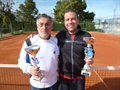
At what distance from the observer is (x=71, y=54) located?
2395mm

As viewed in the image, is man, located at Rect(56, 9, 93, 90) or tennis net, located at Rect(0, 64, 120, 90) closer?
man, located at Rect(56, 9, 93, 90)

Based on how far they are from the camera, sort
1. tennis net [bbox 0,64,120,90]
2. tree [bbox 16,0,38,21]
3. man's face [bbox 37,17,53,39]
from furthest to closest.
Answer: tree [bbox 16,0,38,21] < tennis net [bbox 0,64,120,90] < man's face [bbox 37,17,53,39]

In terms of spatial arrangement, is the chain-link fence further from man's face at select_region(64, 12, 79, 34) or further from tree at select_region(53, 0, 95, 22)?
man's face at select_region(64, 12, 79, 34)

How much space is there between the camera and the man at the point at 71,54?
7.82 ft

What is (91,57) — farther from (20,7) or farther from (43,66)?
(20,7)

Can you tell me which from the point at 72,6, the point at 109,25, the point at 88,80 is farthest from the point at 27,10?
the point at 88,80

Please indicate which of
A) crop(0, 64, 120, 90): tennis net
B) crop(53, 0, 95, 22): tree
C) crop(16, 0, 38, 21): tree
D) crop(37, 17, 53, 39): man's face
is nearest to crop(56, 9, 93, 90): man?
crop(37, 17, 53, 39): man's face

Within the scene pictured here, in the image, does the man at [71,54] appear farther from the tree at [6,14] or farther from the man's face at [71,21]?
the tree at [6,14]

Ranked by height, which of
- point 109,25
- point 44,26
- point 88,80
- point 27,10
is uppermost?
point 27,10

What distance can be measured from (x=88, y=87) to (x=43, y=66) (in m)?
2.56

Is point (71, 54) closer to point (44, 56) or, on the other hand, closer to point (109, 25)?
point (44, 56)

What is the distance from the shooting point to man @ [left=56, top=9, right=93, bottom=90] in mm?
2385

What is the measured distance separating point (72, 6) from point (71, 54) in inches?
1512

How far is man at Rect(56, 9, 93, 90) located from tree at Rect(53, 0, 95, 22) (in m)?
37.0
